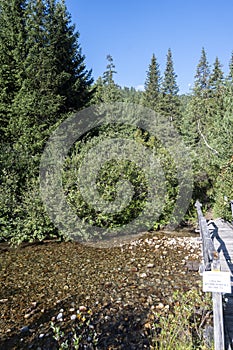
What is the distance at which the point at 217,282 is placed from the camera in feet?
6.01

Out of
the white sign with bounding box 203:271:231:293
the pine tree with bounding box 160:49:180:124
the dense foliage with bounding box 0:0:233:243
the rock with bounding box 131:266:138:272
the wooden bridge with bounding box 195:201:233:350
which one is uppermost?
the pine tree with bounding box 160:49:180:124

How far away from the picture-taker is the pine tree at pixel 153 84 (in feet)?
93.1

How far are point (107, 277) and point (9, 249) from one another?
11.8ft

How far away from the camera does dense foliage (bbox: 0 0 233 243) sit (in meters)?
7.33

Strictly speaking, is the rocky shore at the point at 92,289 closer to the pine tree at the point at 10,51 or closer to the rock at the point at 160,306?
the rock at the point at 160,306

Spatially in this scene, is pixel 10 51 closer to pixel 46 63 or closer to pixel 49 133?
pixel 46 63

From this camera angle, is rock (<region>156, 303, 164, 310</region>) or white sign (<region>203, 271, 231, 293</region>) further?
rock (<region>156, 303, 164, 310</region>)

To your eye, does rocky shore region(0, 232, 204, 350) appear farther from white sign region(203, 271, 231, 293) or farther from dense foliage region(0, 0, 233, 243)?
white sign region(203, 271, 231, 293)

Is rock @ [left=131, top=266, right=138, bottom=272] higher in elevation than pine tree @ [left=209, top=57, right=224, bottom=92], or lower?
lower

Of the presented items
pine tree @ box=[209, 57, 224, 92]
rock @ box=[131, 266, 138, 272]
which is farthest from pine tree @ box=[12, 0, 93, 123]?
pine tree @ box=[209, 57, 224, 92]

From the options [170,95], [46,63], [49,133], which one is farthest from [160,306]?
[170,95]

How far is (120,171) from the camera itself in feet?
24.6

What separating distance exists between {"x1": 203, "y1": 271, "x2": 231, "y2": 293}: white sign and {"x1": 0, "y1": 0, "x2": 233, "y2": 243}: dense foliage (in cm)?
533

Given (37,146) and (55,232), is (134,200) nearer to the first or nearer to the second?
(55,232)
